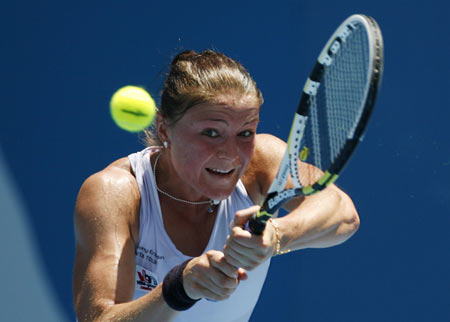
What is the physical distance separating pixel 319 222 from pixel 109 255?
1.73 ft

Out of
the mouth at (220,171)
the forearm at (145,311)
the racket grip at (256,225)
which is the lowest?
the forearm at (145,311)

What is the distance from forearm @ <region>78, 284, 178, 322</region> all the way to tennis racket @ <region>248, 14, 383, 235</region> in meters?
0.25

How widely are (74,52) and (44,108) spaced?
242 millimetres

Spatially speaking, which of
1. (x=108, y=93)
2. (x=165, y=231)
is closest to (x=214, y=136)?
(x=165, y=231)

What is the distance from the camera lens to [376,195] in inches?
110

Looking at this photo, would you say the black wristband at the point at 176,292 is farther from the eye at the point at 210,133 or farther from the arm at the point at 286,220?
the eye at the point at 210,133

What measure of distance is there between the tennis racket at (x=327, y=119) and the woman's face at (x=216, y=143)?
18 cm

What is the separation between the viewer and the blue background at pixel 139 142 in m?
2.61

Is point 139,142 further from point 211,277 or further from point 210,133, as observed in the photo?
point 211,277

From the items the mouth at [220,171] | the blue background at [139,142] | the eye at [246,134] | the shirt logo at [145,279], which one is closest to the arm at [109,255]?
the shirt logo at [145,279]

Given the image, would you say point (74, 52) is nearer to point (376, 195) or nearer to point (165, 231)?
point (165, 231)

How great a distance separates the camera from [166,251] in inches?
69.9

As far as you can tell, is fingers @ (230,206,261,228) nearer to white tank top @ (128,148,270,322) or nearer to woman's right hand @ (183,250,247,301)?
woman's right hand @ (183,250,247,301)

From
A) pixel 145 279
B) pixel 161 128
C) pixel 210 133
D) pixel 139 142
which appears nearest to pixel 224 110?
pixel 210 133
